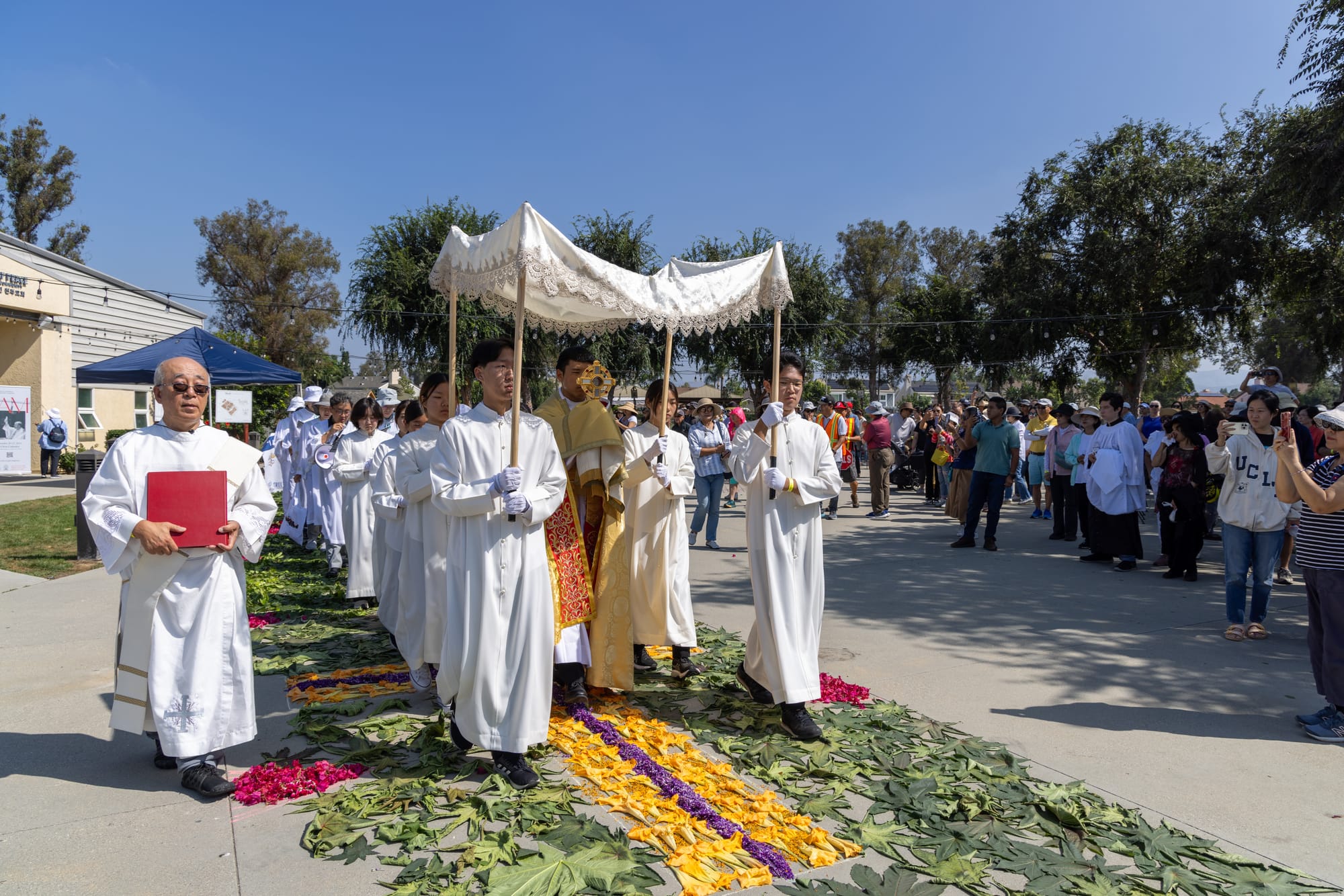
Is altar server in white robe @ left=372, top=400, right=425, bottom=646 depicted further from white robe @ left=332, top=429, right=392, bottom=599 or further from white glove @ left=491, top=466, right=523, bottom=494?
white glove @ left=491, top=466, right=523, bottom=494

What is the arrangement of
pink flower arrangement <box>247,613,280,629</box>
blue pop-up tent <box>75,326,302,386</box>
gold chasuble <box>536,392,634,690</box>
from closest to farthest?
gold chasuble <box>536,392,634,690</box> → pink flower arrangement <box>247,613,280,629</box> → blue pop-up tent <box>75,326,302,386</box>

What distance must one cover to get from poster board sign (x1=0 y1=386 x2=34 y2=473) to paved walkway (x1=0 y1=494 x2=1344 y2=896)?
6.34 metres

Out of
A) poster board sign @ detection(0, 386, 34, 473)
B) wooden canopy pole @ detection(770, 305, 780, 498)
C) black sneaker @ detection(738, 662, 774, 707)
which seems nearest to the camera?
wooden canopy pole @ detection(770, 305, 780, 498)

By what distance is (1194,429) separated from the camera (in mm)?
8641

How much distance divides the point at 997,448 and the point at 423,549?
25.7 ft

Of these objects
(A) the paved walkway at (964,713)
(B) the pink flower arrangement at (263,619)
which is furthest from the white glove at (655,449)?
(B) the pink flower arrangement at (263,619)

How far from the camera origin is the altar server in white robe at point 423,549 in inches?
188

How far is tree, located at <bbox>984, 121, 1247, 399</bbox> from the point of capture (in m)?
24.9

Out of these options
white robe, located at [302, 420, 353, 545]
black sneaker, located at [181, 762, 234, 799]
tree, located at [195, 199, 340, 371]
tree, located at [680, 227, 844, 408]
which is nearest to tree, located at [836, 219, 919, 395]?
tree, located at [680, 227, 844, 408]

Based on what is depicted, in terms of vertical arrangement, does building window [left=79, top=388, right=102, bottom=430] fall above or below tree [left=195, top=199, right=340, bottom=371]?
below

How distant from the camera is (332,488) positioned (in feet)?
30.4

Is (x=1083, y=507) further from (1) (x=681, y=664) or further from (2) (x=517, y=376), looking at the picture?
(2) (x=517, y=376)

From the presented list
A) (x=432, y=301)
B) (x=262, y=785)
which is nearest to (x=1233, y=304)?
(x=432, y=301)

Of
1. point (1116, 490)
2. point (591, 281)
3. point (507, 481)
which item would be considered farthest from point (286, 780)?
point (1116, 490)
